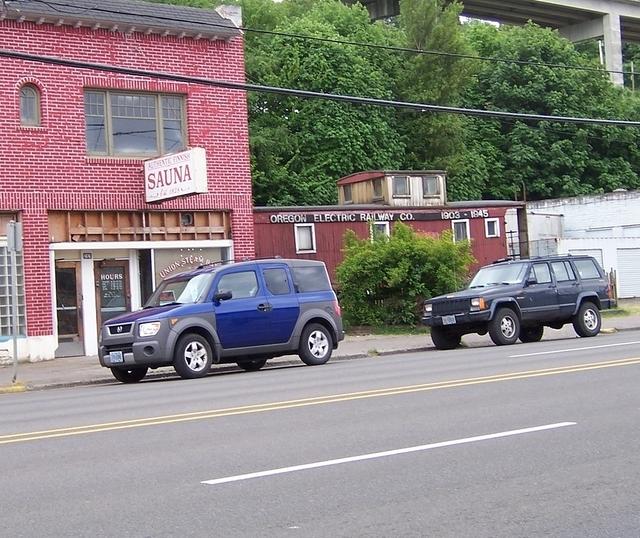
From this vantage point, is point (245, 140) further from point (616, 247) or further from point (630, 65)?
point (630, 65)

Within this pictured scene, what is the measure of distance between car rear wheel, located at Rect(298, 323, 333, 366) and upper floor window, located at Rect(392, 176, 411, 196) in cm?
1619

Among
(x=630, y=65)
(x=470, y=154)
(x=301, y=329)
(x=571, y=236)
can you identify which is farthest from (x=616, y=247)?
(x=630, y=65)

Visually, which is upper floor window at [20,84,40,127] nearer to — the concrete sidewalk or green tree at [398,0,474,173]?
the concrete sidewalk

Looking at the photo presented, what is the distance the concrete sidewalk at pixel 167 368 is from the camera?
1941cm

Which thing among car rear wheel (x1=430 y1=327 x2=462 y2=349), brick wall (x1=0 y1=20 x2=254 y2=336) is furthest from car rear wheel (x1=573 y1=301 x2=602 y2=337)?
brick wall (x1=0 y1=20 x2=254 y2=336)

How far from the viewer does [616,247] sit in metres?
39.9

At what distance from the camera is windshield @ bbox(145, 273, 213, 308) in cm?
1855

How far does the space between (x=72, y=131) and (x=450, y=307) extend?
9.09 m

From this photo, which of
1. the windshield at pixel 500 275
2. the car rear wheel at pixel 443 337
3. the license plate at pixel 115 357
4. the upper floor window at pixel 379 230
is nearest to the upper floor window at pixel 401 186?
the upper floor window at pixel 379 230

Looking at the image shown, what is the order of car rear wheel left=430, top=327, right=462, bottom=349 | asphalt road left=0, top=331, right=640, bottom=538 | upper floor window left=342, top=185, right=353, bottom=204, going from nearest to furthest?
asphalt road left=0, top=331, right=640, bottom=538 < car rear wheel left=430, top=327, right=462, bottom=349 < upper floor window left=342, top=185, right=353, bottom=204

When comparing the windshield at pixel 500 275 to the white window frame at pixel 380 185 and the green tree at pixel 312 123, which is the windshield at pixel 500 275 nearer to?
the white window frame at pixel 380 185

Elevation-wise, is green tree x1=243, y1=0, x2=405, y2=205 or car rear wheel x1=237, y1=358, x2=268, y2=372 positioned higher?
green tree x1=243, y1=0, x2=405, y2=205

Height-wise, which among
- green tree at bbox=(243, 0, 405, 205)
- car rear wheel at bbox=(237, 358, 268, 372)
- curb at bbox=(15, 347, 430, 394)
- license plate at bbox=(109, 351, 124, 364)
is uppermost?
green tree at bbox=(243, 0, 405, 205)

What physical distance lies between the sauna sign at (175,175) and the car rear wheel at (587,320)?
8.75m
